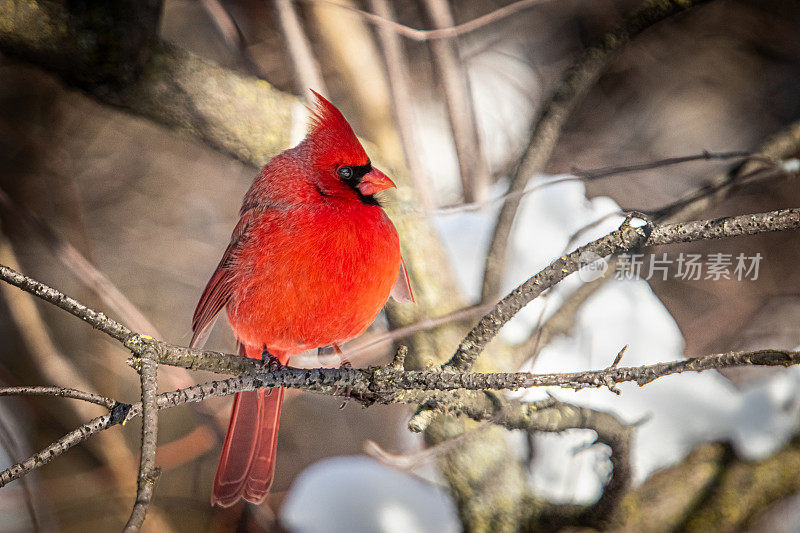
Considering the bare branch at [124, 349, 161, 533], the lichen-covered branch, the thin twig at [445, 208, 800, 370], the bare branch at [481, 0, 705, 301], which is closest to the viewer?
the bare branch at [124, 349, 161, 533]

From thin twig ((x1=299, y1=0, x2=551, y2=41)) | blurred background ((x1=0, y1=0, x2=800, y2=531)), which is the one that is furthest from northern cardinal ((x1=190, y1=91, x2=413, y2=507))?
thin twig ((x1=299, y1=0, x2=551, y2=41))

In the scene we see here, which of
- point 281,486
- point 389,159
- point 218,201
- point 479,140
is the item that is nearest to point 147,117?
point 218,201

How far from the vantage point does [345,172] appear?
3.21 ft

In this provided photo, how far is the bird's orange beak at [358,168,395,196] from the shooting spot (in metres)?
0.99


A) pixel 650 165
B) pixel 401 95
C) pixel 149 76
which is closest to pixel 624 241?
pixel 650 165

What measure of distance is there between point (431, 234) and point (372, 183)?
0.26 metres

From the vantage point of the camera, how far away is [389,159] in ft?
4.01

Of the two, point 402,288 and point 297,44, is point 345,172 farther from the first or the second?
point 297,44

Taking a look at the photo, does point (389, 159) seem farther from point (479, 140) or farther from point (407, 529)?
point (407, 529)

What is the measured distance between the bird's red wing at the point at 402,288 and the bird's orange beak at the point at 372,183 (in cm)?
16

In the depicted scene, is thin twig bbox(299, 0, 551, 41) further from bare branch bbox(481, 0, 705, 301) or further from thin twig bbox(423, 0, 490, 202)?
bare branch bbox(481, 0, 705, 301)

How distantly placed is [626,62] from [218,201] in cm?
88

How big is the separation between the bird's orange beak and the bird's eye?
2cm

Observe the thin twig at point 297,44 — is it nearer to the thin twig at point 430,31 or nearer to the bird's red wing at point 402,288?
the thin twig at point 430,31
